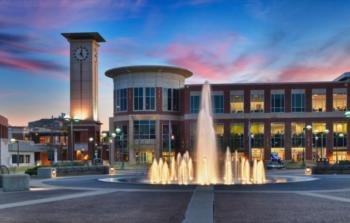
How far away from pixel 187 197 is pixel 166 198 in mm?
881

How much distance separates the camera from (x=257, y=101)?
277 feet

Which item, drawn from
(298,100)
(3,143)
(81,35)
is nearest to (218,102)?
(298,100)

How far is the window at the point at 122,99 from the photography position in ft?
285

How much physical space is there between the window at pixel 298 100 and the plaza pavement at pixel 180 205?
6131cm

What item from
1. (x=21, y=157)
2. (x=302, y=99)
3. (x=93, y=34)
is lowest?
(x=21, y=157)

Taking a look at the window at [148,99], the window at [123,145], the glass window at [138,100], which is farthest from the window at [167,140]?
the window at [123,145]

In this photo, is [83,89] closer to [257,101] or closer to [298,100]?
[257,101]

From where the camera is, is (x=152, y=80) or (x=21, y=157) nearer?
(x=152, y=80)

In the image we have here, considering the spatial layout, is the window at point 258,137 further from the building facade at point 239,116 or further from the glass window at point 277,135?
the glass window at point 277,135

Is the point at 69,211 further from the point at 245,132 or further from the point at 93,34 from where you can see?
the point at 93,34

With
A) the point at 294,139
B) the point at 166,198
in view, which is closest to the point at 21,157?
the point at 294,139

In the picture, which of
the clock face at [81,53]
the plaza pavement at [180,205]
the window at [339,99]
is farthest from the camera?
the clock face at [81,53]

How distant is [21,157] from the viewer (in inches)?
4016

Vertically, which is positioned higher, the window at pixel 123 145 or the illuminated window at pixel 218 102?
the illuminated window at pixel 218 102
